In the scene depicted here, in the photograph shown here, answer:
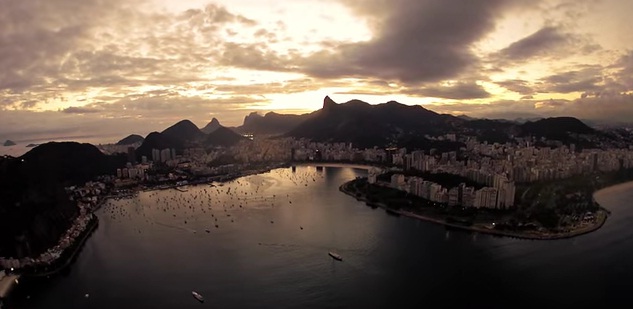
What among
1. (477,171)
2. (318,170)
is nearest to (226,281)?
(477,171)

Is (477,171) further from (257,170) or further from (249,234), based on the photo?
(257,170)

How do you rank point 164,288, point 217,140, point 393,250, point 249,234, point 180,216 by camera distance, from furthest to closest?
point 217,140 → point 180,216 → point 249,234 → point 393,250 → point 164,288

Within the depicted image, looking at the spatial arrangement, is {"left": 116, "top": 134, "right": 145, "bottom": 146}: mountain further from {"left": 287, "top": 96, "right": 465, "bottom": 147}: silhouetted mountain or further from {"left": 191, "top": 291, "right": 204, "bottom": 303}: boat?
{"left": 191, "top": 291, "right": 204, "bottom": 303}: boat

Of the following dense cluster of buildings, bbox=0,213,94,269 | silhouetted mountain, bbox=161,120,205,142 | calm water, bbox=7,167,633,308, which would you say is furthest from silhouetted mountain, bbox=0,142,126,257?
silhouetted mountain, bbox=161,120,205,142

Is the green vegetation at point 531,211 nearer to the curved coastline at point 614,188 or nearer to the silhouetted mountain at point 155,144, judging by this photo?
the curved coastline at point 614,188

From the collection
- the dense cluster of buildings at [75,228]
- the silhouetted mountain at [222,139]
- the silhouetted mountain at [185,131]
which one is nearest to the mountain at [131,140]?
the silhouetted mountain at [185,131]

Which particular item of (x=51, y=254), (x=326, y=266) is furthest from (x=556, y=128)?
(x=51, y=254)
